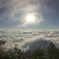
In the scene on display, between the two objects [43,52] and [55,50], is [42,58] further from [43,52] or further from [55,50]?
[43,52]

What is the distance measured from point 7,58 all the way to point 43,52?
3248cm

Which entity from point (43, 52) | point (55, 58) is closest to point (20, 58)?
point (43, 52)

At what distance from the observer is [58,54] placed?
9088 cm

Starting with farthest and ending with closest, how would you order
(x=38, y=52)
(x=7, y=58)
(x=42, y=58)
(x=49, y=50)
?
(x=38, y=52) < (x=49, y=50) < (x=7, y=58) < (x=42, y=58)

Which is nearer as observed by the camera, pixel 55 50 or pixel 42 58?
pixel 42 58

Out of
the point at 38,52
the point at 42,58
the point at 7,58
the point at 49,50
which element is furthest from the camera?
the point at 38,52

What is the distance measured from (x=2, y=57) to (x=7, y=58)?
3.68m

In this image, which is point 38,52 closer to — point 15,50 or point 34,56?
point 34,56

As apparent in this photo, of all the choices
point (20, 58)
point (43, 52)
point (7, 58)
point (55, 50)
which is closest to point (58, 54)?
point (55, 50)

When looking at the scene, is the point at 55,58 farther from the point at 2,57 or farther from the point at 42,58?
the point at 2,57

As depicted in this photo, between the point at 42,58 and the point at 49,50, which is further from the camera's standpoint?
the point at 49,50

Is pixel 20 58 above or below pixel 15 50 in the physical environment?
below

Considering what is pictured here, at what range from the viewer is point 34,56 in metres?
97.2

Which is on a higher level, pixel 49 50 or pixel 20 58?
pixel 49 50
